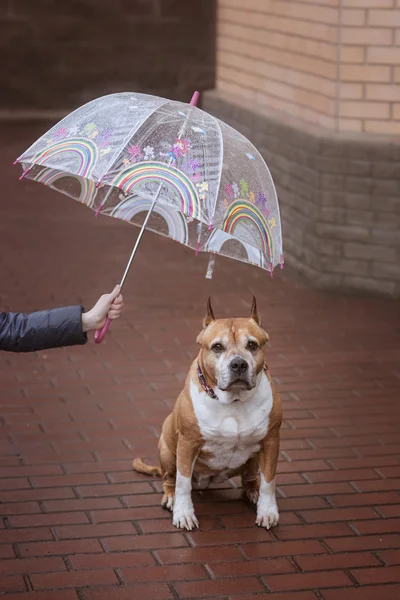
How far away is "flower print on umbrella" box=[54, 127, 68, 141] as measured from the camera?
4.73m

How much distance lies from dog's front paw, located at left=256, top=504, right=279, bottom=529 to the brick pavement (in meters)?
0.04

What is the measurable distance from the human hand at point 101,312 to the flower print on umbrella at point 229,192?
601 mm

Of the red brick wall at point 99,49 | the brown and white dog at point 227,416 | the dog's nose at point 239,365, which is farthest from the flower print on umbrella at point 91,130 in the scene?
the red brick wall at point 99,49

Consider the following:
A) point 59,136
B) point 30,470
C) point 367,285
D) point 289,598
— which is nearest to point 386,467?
point 289,598

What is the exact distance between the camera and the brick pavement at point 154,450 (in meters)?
4.48

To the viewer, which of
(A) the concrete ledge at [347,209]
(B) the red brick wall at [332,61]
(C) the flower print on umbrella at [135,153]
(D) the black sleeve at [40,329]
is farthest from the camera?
(A) the concrete ledge at [347,209]

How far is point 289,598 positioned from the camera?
4.29 metres

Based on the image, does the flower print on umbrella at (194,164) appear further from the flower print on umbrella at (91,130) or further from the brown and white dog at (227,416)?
the brown and white dog at (227,416)

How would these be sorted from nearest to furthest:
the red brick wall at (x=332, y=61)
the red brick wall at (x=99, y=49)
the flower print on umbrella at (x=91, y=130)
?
the flower print on umbrella at (x=91, y=130) → the red brick wall at (x=332, y=61) → the red brick wall at (x=99, y=49)

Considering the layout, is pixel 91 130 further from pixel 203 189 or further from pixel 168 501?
pixel 168 501

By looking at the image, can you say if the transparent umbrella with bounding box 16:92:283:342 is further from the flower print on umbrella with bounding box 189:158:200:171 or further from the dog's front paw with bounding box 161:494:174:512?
the dog's front paw with bounding box 161:494:174:512

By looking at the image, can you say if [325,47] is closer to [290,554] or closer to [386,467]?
[386,467]

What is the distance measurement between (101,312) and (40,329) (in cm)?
26

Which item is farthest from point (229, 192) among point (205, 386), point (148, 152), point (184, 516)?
point (184, 516)
